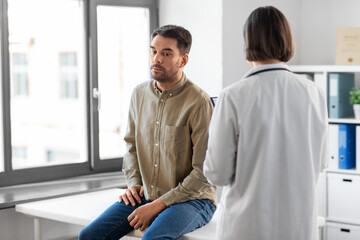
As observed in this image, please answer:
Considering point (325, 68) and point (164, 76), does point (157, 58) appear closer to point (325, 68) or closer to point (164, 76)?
point (164, 76)

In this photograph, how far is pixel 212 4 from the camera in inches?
129

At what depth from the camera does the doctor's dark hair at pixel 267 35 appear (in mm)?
1620

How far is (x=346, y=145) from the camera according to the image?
350 centimetres

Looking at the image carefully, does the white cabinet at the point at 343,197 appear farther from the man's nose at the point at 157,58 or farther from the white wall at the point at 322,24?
the man's nose at the point at 157,58

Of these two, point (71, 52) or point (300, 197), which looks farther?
point (71, 52)

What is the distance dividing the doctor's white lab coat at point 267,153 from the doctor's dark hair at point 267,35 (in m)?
0.04

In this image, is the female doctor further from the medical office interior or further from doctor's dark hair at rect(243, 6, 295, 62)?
the medical office interior

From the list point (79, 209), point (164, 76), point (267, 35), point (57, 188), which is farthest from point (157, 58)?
point (57, 188)

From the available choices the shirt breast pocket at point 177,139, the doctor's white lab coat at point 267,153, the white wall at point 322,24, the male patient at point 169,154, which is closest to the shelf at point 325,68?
the white wall at point 322,24

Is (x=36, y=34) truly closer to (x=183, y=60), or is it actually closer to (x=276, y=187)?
(x=183, y=60)

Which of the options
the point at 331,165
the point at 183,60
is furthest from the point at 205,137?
the point at 331,165

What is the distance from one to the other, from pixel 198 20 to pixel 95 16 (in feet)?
2.04

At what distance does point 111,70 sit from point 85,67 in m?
0.23

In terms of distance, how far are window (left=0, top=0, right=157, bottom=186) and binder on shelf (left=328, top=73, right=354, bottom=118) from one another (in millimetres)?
1200
